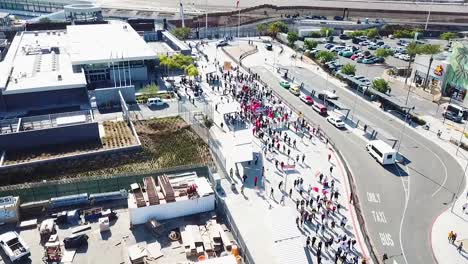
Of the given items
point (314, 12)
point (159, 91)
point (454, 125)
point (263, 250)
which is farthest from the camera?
point (314, 12)

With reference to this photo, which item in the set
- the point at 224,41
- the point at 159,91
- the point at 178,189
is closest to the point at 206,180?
the point at 178,189

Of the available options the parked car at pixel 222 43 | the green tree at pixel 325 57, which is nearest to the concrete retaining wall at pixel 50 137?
the green tree at pixel 325 57

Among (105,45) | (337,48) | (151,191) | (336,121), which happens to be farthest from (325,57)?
(151,191)

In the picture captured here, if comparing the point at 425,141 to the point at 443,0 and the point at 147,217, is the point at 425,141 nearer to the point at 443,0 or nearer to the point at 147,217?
the point at 147,217

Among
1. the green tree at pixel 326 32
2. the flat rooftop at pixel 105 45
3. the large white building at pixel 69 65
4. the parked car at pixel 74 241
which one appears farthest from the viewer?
the green tree at pixel 326 32

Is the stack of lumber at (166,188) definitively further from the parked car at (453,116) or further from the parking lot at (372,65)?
the parking lot at (372,65)
